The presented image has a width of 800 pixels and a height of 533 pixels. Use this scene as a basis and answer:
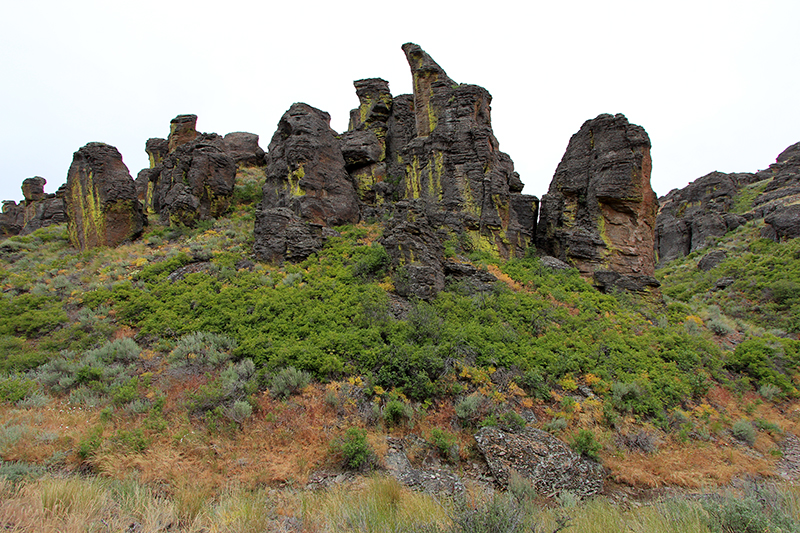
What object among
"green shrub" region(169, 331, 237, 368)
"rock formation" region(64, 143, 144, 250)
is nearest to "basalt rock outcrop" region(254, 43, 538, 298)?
"green shrub" region(169, 331, 237, 368)

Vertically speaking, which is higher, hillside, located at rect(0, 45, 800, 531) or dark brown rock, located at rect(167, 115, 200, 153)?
dark brown rock, located at rect(167, 115, 200, 153)

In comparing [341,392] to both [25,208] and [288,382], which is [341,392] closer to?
[288,382]

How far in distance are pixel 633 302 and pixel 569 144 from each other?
1005 centimetres

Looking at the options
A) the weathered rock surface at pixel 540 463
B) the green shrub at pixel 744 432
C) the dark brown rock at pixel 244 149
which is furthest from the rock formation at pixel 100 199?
the green shrub at pixel 744 432

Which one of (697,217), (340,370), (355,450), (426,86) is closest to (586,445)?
(355,450)

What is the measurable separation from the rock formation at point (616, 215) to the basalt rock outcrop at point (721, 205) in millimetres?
17513

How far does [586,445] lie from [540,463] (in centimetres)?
146

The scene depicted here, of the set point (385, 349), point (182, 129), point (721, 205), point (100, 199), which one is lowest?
point (385, 349)

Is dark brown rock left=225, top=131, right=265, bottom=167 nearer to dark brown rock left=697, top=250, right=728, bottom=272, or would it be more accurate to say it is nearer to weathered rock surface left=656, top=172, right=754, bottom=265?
dark brown rock left=697, top=250, right=728, bottom=272

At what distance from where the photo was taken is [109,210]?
18.8 meters

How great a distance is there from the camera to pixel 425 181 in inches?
794

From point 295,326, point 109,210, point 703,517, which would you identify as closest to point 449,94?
point 295,326

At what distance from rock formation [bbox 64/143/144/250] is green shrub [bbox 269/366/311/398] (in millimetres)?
15906

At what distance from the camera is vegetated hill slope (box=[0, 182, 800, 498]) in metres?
7.35
